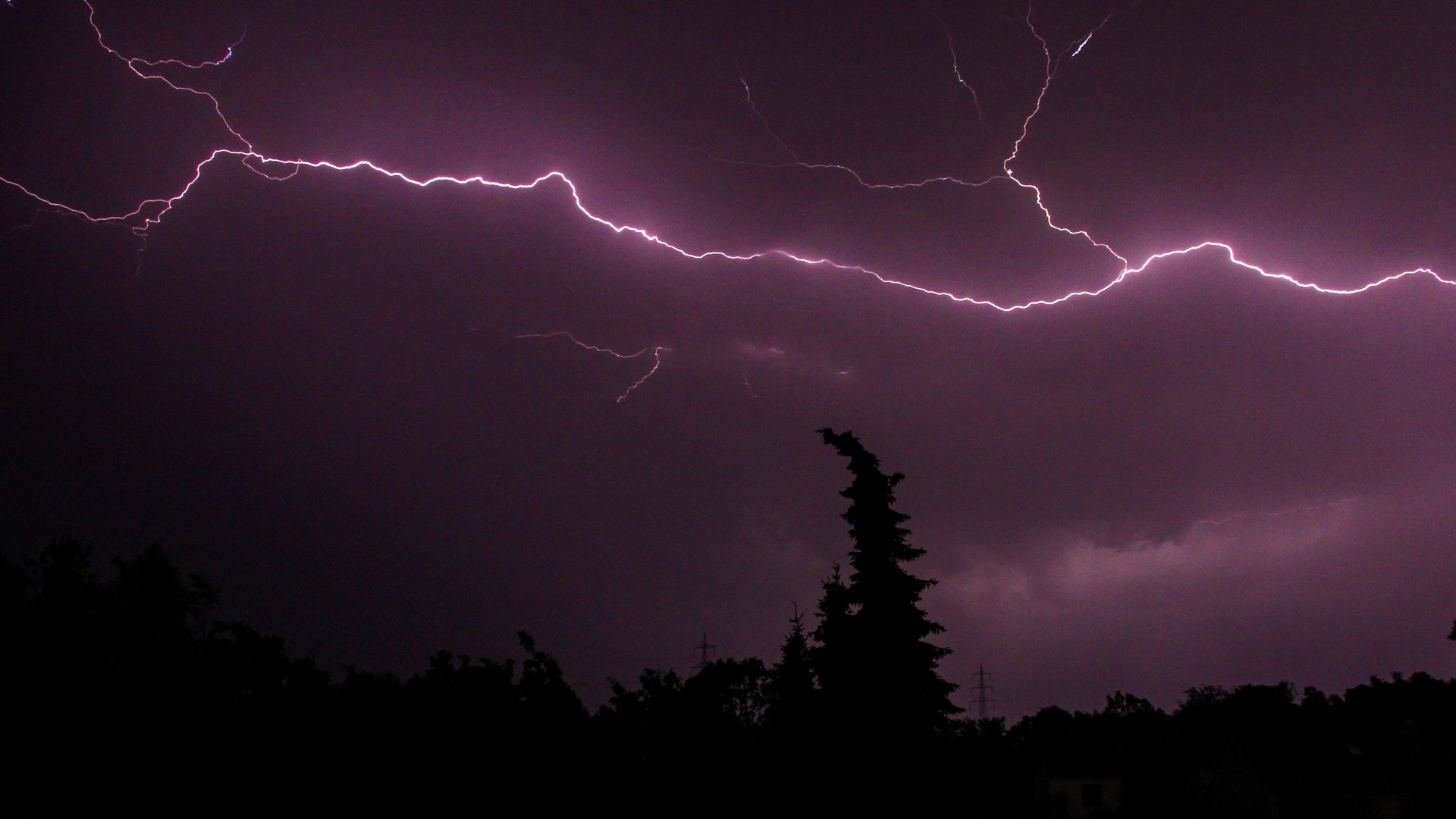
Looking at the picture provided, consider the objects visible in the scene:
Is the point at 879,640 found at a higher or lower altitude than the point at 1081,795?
higher

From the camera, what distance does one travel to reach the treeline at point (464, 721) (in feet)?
23.6

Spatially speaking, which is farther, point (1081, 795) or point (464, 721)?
point (1081, 795)

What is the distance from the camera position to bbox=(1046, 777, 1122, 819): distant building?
1289 inches

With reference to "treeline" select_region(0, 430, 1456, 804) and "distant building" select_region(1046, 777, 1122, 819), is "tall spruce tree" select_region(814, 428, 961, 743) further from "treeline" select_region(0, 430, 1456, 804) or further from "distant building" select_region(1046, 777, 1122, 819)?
"distant building" select_region(1046, 777, 1122, 819)

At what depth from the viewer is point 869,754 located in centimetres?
1262

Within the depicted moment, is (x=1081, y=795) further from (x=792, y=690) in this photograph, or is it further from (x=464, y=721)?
(x=464, y=721)

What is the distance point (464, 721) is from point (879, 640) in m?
7.31

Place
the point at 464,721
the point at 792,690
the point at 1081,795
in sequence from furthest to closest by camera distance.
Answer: the point at 1081,795, the point at 792,690, the point at 464,721

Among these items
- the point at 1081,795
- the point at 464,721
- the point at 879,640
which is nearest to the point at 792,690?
the point at 879,640

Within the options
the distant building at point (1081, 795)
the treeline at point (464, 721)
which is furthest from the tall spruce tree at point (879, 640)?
the distant building at point (1081, 795)

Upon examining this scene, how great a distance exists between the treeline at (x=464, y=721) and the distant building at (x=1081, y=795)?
604 inches

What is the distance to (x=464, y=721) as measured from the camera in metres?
8.19

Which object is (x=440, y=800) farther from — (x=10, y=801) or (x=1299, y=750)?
(x=1299, y=750)

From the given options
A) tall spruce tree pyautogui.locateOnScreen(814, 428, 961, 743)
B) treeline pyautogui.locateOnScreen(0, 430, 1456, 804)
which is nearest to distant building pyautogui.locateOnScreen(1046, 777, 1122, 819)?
treeline pyautogui.locateOnScreen(0, 430, 1456, 804)
